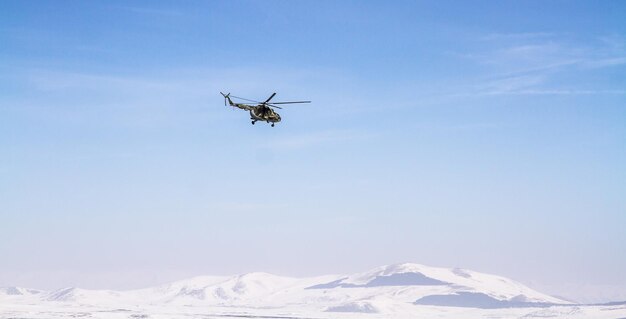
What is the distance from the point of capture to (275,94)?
111938mm

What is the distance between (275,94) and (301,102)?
37.0ft

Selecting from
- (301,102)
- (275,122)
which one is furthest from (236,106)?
(301,102)

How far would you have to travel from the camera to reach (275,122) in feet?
377

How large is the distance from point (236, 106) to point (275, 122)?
7728mm

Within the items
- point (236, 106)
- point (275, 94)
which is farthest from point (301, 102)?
point (236, 106)

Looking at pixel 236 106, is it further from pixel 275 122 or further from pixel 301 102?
pixel 301 102

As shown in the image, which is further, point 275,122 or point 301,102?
point 275,122

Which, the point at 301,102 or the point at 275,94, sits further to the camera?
the point at 275,94

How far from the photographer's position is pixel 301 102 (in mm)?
101938

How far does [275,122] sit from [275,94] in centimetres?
554

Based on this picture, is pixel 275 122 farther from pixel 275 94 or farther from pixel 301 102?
pixel 301 102

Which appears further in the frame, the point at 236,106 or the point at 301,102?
the point at 236,106

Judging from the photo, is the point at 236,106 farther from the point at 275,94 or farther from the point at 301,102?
the point at 301,102

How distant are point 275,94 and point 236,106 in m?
8.44
